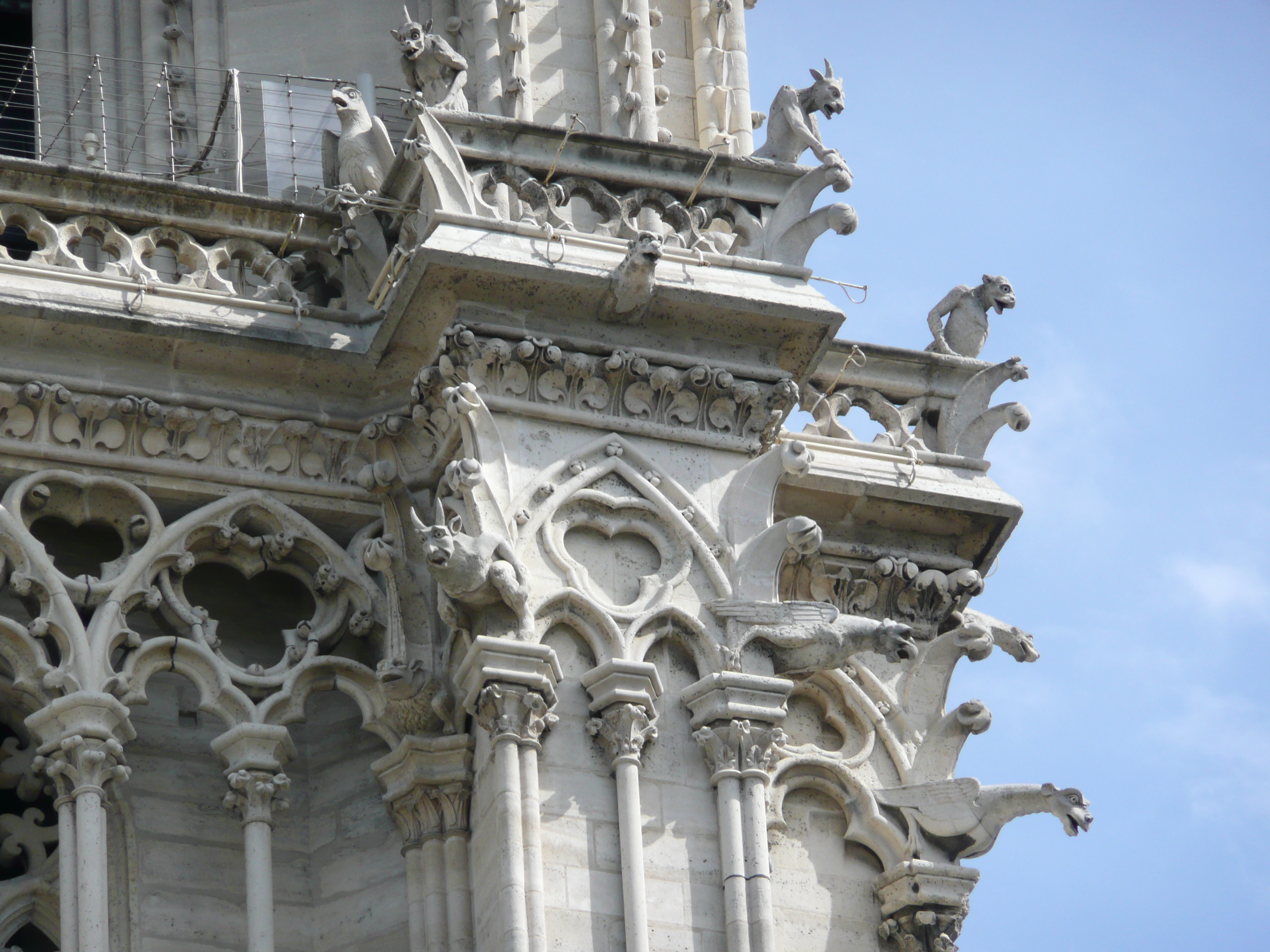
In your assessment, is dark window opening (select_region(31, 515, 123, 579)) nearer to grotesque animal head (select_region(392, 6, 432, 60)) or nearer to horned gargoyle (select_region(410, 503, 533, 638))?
horned gargoyle (select_region(410, 503, 533, 638))

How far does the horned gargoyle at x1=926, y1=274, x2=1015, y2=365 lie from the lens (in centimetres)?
1991

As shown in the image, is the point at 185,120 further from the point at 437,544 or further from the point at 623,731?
the point at 623,731

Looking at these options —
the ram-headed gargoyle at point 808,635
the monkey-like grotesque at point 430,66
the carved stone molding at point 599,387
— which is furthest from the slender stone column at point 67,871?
the monkey-like grotesque at point 430,66

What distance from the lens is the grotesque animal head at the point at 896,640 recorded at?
57.2 feet

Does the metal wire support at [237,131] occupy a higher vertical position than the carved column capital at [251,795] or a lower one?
higher

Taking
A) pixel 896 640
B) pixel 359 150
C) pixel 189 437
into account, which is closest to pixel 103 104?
pixel 359 150

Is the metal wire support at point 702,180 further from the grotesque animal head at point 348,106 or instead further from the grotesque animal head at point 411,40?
the grotesque animal head at point 348,106

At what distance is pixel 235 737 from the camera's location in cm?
1739

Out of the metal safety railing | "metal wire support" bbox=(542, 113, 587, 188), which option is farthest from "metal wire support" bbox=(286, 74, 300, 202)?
"metal wire support" bbox=(542, 113, 587, 188)

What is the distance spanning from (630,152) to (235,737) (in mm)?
3599

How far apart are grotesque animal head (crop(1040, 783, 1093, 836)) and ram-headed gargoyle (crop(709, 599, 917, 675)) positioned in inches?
42.3

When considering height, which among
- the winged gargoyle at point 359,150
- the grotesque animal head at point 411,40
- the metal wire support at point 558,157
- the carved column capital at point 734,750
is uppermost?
the grotesque animal head at point 411,40

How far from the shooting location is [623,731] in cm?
1684

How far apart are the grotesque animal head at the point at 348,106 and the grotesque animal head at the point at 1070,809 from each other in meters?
4.86
